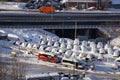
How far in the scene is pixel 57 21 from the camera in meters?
16.0

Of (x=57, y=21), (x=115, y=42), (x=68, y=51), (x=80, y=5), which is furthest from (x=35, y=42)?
(x=80, y=5)

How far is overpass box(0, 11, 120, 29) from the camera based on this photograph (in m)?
15.7

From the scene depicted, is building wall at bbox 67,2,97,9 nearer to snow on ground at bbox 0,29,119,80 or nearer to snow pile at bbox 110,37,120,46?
snow on ground at bbox 0,29,119,80

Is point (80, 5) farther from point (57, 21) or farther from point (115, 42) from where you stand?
Result: point (115, 42)

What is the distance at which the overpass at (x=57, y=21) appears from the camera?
616 inches

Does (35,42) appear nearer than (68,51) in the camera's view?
No

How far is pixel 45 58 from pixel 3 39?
270cm

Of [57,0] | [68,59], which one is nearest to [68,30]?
[68,59]

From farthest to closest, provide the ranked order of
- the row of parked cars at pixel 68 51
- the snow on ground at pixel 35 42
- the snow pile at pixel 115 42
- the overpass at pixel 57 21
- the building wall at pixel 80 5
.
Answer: the building wall at pixel 80 5 < the overpass at pixel 57 21 < the snow pile at pixel 115 42 < the row of parked cars at pixel 68 51 < the snow on ground at pixel 35 42

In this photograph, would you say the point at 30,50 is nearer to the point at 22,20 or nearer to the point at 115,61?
the point at 115,61

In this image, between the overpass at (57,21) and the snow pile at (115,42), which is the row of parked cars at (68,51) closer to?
the snow pile at (115,42)

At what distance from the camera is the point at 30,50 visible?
12.2 meters

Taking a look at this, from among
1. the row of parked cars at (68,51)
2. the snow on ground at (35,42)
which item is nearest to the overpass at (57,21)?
the snow on ground at (35,42)

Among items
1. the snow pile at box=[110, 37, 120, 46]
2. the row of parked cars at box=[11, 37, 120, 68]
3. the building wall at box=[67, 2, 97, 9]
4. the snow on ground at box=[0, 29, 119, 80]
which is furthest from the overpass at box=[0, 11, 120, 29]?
the building wall at box=[67, 2, 97, 9]
